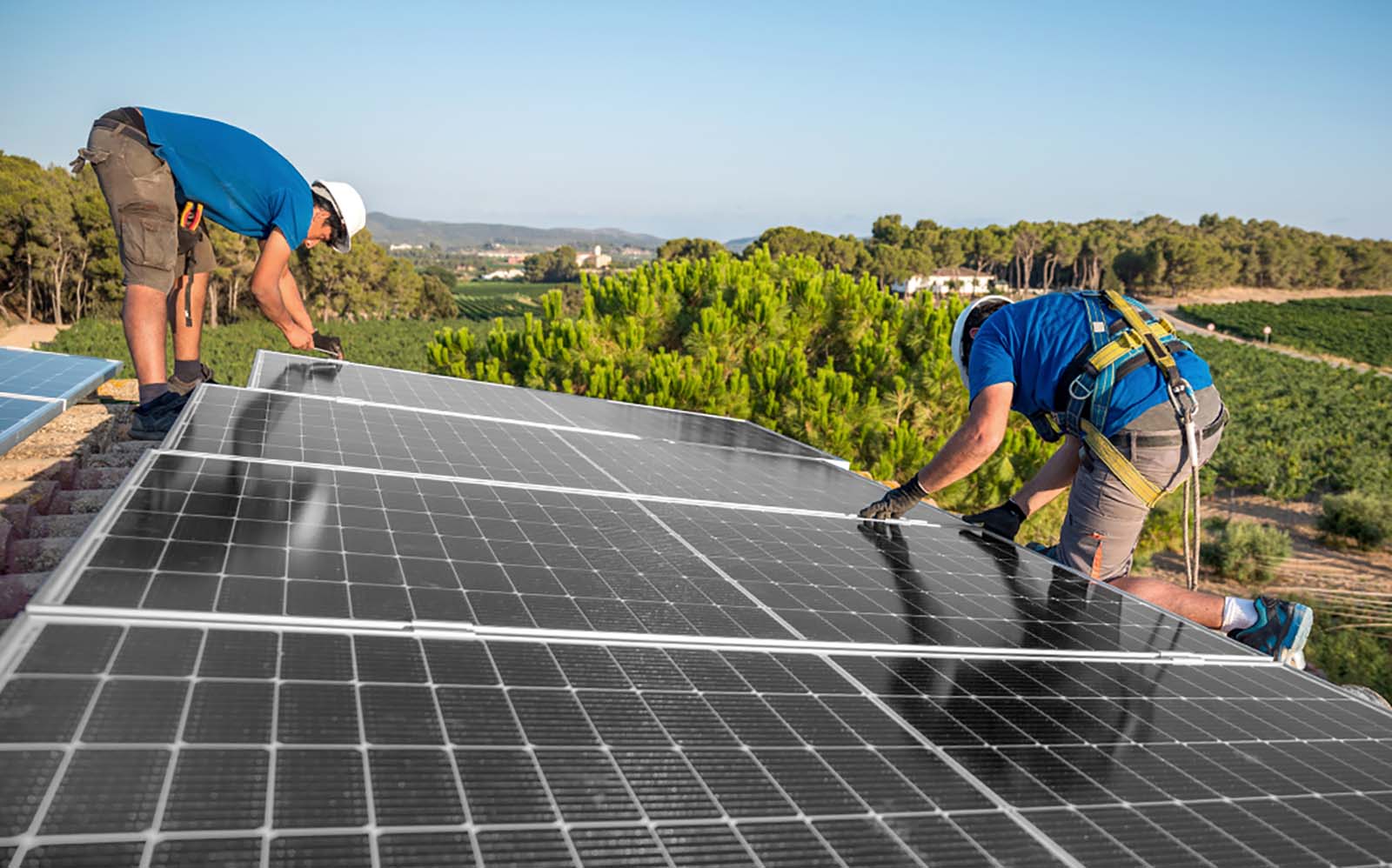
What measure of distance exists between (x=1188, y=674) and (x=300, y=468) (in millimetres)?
4286

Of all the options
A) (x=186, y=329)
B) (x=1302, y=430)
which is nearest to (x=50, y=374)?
(x=186, y=329)

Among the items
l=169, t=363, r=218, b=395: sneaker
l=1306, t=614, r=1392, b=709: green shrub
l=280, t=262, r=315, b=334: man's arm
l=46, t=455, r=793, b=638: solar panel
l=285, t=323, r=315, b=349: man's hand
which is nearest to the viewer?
l=46, t=455, r=793, b=638: solar panel

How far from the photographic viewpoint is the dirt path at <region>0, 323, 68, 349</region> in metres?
50.7

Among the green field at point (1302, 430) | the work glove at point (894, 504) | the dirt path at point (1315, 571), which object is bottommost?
the dirt path at point (1315, 571)

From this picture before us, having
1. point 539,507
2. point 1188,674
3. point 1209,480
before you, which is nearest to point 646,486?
point 539,507

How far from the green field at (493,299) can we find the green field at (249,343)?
3955 centimetres

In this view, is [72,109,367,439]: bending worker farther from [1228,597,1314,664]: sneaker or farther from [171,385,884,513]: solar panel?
[1228,597,1314,664]: sneaker

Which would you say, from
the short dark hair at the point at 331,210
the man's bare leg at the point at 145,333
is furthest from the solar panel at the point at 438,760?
the short dark hair at the point at 331,210

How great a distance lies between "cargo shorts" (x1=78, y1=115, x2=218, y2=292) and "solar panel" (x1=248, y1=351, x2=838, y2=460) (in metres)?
1.04

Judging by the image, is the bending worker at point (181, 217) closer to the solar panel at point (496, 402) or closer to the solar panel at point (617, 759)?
the solar panel at point (496, 402)

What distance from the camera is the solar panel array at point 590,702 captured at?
1842mm

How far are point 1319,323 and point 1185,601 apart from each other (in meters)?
110

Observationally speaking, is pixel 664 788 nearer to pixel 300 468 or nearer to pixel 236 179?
pixel 300 468

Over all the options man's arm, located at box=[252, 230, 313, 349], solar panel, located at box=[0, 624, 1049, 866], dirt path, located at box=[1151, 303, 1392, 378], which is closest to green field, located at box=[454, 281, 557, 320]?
dirt path, located at box=[1151, 303, 1392, 378]
